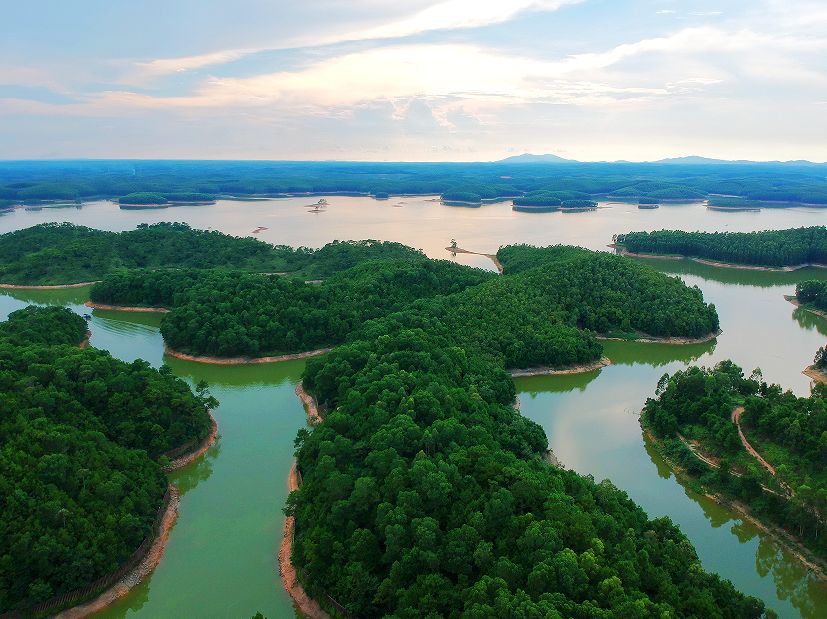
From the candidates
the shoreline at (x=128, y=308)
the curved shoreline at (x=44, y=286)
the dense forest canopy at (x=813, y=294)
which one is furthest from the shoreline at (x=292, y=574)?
the dense forest canopy at (x=813, y=294)

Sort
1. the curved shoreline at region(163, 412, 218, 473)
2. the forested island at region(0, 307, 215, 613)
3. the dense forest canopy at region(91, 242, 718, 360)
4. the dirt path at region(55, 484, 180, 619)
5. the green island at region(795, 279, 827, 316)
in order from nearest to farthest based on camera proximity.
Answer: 1. the forested island at region(0, 307, 215, 613)
2. the dirt path at region(55, 484, 180, 619)
3. the curved shoreline at region(163, 412, 218, 473)
4. the dense forest canopy at region(91, 242, 718, 360)
5. the green island at region(795, 279, 827, 316)

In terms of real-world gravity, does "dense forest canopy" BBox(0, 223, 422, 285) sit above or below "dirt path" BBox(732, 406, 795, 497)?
above

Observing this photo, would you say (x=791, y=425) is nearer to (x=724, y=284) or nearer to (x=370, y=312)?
(x=370, y=312)

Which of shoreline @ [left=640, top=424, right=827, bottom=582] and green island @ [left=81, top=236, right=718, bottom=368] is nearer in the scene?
shoreline @ [left=640, top=424, right=827, bottom=582]

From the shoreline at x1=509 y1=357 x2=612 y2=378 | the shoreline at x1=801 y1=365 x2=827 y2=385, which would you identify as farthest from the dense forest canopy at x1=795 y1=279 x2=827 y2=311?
the shoreline at x1=509 y1=357 x2=612 y2=378

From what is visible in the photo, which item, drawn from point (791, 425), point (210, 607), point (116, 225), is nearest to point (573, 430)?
point (791, 425)

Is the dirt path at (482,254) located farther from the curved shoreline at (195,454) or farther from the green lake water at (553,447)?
the curved shoreline at (195,454)

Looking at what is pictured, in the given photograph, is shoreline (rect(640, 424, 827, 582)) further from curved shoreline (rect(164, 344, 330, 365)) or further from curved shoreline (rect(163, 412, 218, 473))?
curved shoreline (rect(164, 344, 330, 365))

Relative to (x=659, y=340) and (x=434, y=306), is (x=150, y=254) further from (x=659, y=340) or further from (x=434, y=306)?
(x=659, y=340)
